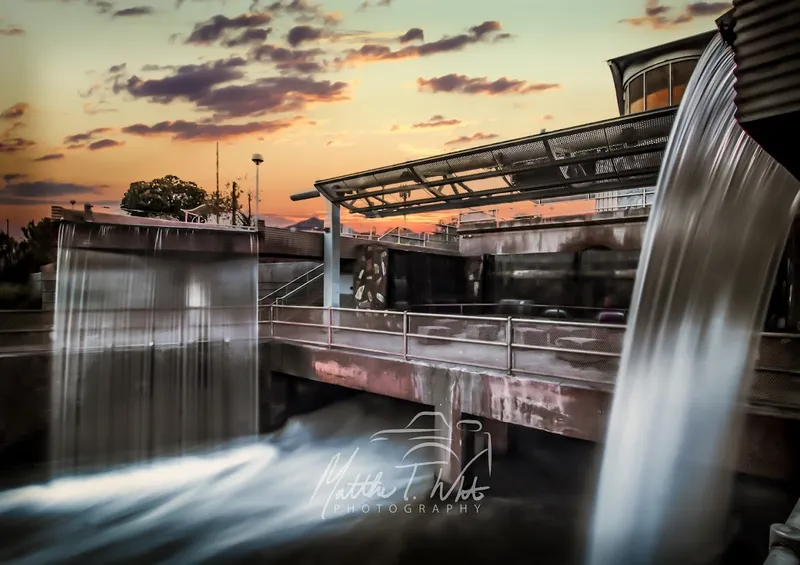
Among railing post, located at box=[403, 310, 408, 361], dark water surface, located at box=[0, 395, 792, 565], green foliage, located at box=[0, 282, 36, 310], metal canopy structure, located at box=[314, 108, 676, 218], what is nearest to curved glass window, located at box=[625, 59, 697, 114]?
metal canopy structure, located at box=[314, 108, 676, 218]

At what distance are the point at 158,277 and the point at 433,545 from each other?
30.1ft

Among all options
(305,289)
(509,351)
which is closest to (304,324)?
(509,351)

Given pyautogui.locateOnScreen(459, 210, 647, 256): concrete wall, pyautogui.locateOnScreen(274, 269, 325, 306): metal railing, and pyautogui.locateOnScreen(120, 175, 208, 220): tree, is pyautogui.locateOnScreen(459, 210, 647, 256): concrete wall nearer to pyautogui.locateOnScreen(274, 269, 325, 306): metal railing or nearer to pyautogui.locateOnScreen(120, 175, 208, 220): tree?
pyautogui.locateOnScreen(274, 269, 325, 306): metal railing

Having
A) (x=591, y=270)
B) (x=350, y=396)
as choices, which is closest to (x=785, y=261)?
(x=591, y=270)

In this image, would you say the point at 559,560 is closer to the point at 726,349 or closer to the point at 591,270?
the point at 726,349

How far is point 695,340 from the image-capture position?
19.0 feet

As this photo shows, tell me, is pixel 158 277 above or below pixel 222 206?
below

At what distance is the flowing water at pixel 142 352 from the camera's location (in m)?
9.20

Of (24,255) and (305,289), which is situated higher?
(24,255)

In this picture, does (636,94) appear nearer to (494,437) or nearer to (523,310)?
(523,310)

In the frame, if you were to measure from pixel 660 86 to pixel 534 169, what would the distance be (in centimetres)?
826

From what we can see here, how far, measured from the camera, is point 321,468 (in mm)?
9055

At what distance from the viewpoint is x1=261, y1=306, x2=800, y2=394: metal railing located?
16.6 feet

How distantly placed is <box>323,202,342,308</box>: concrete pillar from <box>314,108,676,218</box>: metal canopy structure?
2.64 ft
